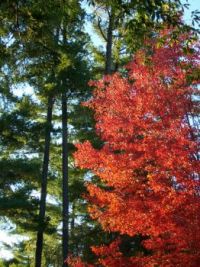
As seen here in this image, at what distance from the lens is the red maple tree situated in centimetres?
969

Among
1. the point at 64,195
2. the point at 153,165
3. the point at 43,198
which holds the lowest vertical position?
the point at 153,165

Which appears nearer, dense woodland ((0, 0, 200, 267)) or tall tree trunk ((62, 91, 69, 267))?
dense woodland ((0, 0, 200, 267))

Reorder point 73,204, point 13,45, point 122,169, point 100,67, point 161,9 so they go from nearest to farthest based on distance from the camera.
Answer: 1. point 161,9
2. point 13,45
3. point 122,169
4. point 100,67
5. point 73,204

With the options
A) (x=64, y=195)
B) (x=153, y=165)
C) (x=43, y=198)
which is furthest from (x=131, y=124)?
(x=43, y=198)

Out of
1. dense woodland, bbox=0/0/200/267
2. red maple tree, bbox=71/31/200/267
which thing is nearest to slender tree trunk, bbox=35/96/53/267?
dense woodland, bbox=0/0/200/267

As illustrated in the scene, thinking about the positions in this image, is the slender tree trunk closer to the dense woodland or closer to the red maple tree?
the dense woodland

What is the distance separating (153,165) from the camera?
36.2 ft

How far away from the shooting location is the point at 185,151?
1022 cm

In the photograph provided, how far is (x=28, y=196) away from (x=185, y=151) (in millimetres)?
10533

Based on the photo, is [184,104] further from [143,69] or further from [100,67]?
[100,67]

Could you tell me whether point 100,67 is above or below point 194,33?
above

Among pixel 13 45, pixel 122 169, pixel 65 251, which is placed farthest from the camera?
pixel 65 251

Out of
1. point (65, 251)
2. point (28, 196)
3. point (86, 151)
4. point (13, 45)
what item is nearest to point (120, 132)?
point (86, 151)

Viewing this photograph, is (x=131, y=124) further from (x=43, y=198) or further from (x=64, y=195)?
(x=43, y=198)
